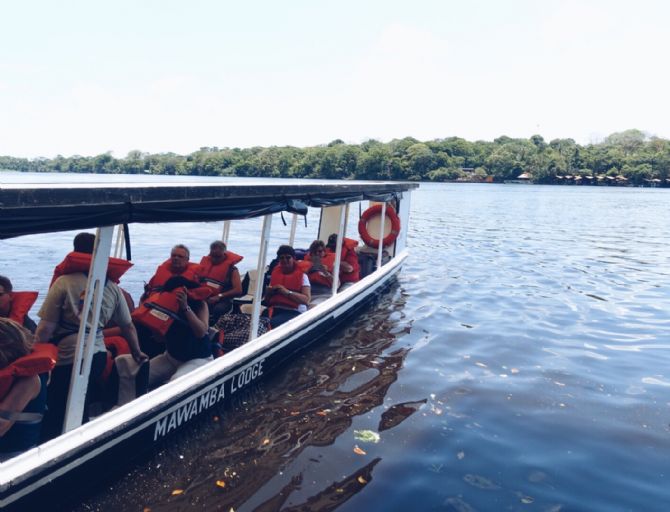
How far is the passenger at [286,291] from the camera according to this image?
25.9 feet

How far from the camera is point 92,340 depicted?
437cm

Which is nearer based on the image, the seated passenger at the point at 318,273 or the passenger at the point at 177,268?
the passenger at the point at 177,268

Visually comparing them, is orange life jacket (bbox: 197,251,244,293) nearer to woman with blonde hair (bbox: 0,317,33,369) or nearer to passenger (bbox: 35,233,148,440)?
passenger (bbox: 35,233,148,440)

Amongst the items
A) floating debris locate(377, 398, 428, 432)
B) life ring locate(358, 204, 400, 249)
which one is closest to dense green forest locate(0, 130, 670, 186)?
life ring locate(358, 204, 400, 249)

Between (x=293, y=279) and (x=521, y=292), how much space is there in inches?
285

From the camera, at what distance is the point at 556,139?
127750 mm

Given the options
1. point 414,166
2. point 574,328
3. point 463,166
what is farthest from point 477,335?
point 463,166

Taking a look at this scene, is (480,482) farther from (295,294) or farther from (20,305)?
(20,305)

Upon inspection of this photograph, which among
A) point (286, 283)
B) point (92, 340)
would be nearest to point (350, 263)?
point (286, 283)

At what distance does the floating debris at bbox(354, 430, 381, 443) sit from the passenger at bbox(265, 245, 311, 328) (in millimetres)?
2151

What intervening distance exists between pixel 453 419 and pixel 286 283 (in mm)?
2996

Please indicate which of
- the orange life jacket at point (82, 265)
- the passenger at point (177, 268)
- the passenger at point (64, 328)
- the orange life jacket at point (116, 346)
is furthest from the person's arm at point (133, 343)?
the passenger at point (177, 268)

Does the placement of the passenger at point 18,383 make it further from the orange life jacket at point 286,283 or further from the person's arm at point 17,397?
the orange life jacket at point 286,283

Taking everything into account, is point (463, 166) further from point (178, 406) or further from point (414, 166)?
point (178, 406)
